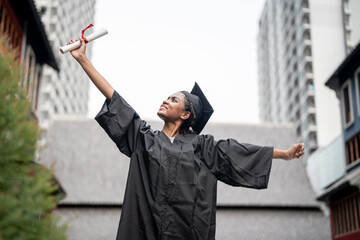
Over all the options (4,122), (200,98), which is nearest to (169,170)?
(200,98)

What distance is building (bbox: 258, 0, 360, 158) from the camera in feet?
142

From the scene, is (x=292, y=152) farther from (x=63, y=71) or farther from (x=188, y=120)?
(x=63, y=71)

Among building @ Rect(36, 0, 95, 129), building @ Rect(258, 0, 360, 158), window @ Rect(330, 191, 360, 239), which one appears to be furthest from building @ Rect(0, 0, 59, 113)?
building @ Rect(258, 0, 360, 158)

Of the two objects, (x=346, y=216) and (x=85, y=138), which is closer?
(x=346, y=216)

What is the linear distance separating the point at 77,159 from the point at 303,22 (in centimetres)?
2805

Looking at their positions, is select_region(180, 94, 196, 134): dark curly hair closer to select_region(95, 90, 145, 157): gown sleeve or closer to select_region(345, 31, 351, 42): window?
select_region(95, 90, 145, 157): gown sleeve

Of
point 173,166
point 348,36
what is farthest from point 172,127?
point 348,36

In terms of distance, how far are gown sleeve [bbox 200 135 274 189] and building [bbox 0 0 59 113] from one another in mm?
8286

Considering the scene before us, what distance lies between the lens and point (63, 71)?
5006 centimetres

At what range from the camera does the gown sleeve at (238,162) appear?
3.30 m

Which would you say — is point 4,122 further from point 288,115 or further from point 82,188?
point 288,115

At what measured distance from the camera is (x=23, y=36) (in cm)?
1373

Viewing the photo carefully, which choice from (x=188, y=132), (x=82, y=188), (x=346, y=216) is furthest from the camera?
(x=82, y=188)

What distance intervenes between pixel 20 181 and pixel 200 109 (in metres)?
1.68
